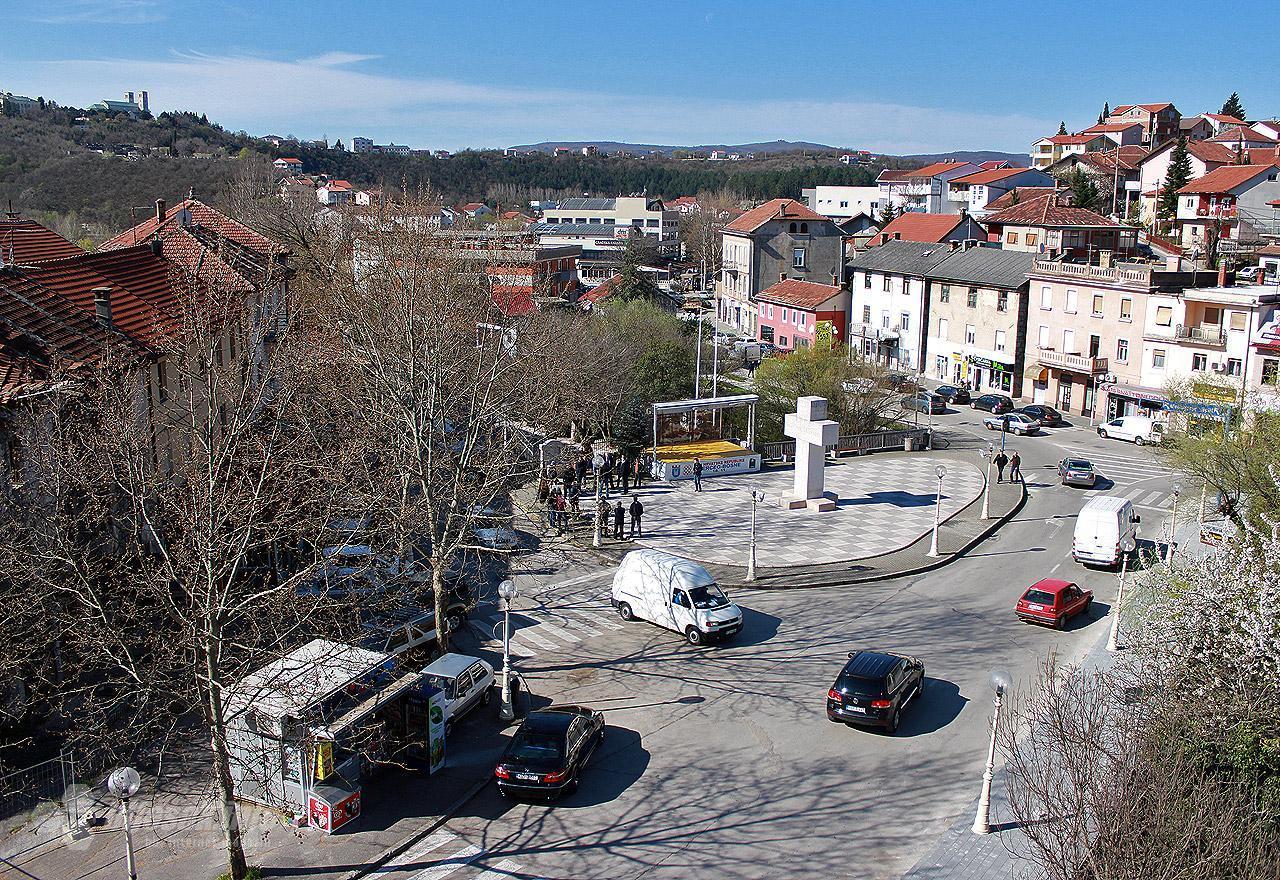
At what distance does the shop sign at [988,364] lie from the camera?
2290 inches

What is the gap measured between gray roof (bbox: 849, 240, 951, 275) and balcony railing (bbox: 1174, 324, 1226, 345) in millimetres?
17919

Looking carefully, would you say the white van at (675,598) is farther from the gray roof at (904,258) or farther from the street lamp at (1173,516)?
the gray roof at (904,258)

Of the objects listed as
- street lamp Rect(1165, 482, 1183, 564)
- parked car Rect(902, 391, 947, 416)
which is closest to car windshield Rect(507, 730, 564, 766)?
street lamp Rect(1165, 482, 1183, 564)

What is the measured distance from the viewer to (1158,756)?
1312 centimetres

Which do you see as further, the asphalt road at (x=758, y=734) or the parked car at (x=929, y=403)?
the parked car at (x=929, y=403)

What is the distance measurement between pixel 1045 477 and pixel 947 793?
26358 mm

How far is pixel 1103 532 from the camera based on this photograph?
2853 centimetres

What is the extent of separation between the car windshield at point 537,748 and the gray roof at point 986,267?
4784 cm

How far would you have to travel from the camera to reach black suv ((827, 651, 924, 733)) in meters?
18.4

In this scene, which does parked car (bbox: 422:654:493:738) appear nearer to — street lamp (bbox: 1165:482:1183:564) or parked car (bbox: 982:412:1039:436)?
street lamp (bbox: 1165:482:1183:564)

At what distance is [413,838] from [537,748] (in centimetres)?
233

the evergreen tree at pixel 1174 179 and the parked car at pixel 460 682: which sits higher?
the evergreen tree at pixel 1174 179

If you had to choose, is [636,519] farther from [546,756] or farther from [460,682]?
[546,756]

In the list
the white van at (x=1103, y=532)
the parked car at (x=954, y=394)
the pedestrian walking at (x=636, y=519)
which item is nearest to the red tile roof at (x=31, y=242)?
the pedestrian walking at (x=636, y=519)
